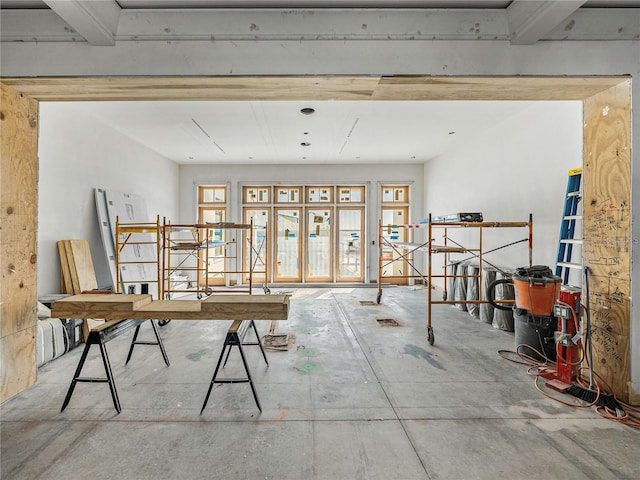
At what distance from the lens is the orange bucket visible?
2328mm

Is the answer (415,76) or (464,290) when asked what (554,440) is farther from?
(464,290)

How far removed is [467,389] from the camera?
2.40 m

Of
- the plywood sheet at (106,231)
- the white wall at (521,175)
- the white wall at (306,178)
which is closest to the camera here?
the white wall at (521,175)

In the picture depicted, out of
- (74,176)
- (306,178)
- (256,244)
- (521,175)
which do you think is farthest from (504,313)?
(74,176)

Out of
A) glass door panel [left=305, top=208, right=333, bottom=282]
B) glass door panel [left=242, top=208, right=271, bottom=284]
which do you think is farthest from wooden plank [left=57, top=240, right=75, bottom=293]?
glass door panel [left=305, top=208, right=333, bottom=282]

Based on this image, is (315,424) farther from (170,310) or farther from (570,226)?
(570,226)

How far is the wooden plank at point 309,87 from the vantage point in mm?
2076

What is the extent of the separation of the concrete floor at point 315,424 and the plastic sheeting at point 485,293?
1250 millimetres

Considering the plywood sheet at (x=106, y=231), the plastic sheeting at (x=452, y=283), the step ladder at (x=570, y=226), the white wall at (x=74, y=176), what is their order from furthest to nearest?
1. the plastic sheeting at (x=452, y=283)
2. the plywood sheet at (x=106, y=231)
3. the white wall at (x=74, y=176)
4. the step ladder at (x=570, y=226)

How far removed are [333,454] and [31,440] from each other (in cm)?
180

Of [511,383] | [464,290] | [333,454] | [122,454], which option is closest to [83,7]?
[122,454]

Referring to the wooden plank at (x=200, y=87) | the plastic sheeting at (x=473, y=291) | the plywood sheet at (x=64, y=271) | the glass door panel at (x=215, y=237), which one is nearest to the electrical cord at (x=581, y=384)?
the plastic sheeting at (x=473, y=291)

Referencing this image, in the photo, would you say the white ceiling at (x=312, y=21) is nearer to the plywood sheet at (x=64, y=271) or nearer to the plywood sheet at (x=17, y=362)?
the plywood sheet at (x=17, y=362)

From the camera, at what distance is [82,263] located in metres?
3.87
